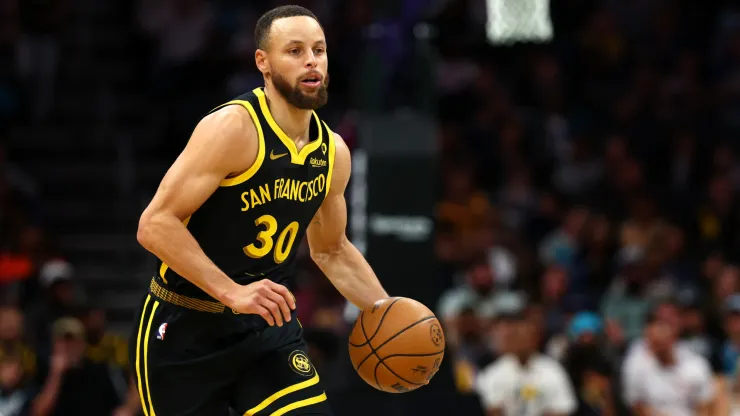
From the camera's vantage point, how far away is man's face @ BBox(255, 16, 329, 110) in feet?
17.9

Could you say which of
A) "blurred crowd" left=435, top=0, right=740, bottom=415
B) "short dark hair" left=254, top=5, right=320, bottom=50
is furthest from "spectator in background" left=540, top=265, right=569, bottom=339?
"short dark hair" left=254, top=5, right=320, bottom=50

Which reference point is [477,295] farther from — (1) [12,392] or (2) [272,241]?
(2) [272,241]

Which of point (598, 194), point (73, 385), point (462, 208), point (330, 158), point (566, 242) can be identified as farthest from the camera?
point (598, 194)

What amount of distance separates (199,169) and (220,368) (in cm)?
93

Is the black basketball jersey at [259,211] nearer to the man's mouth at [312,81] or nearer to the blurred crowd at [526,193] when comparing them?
the man's mouth at [312,81]

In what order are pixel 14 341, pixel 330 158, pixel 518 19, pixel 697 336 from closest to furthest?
pixel 330 158, pixel 14 341, pixel 697 336, pixel 518 19

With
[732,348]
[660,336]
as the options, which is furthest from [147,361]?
[732,348]

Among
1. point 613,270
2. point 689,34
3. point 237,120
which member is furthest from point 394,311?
point 689,34

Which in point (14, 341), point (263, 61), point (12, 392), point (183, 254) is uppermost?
point (263, 61)

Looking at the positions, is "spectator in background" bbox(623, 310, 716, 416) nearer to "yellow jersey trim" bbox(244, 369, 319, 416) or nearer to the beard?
"yellow jersey trim" bbox(244, 369, 319, 416)

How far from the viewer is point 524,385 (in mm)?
10906

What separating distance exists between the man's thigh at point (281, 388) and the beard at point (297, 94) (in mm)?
1106

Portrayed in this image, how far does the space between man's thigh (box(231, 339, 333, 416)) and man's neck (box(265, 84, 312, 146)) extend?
3.18ft

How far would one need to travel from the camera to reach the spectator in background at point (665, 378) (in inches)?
454
